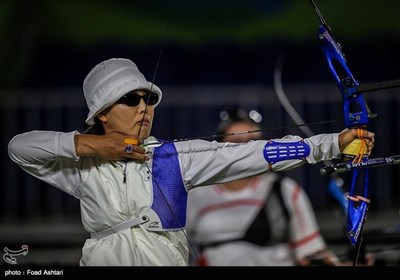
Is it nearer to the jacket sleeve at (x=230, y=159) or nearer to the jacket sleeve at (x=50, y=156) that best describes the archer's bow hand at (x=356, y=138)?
the jacket sleeve at (x=230, y=159)

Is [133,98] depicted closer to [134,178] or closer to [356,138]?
[134,178]

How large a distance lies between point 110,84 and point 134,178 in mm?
291

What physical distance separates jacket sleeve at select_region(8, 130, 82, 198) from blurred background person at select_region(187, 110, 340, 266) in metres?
1.48

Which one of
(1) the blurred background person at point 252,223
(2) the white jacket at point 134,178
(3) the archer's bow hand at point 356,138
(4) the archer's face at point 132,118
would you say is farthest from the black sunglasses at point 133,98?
(1) the blurred background person at point 252,223

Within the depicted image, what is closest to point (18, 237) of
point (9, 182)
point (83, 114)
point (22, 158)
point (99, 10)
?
point (9, 182)

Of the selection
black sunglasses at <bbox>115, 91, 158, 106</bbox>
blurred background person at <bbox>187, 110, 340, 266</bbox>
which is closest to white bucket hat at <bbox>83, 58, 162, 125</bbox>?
black sunglasses at <bbox>115, 91, 158, 106</bbox>

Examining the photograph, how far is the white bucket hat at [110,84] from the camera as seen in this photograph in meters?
2.88

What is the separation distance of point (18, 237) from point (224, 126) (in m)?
1.31

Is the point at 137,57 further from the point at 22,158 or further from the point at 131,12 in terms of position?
the point at 22,158

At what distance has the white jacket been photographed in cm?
286

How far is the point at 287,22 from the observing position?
6.36 metres

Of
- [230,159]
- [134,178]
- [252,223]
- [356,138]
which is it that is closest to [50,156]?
[134,178]

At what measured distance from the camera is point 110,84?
114 inches

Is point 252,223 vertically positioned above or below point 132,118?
below
